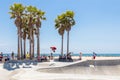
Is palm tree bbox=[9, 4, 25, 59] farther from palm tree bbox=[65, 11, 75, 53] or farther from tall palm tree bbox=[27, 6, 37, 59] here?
palm tree bbox=[65, 11, 75, 53]

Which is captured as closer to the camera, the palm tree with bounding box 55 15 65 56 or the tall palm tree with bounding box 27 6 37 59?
the tall palm tree with bounding box 27 6 37 59

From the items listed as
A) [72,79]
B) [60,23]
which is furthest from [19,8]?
[72,79]

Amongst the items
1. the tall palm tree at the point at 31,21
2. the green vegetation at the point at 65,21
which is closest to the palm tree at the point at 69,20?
the green vegetation at the point at 65,21

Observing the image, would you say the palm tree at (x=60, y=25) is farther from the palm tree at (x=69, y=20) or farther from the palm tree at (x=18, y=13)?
the palm tree at (x=18, y=13)

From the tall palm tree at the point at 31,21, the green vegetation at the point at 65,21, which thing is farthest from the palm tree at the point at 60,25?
the tall palm tree at the point at 31,21

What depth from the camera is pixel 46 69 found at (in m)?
31.6

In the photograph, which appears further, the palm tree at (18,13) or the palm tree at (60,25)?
the palm tree at (60,25)

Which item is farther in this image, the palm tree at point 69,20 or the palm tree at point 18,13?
the palm tree at point 69,20

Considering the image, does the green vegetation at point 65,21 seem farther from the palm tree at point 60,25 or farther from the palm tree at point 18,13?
the palm tree at point 18,13

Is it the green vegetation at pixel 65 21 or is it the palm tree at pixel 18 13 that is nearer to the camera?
the palm tree at pixel 18 13

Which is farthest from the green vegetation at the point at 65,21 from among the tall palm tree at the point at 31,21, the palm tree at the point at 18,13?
the palm tree at the point at 18,13

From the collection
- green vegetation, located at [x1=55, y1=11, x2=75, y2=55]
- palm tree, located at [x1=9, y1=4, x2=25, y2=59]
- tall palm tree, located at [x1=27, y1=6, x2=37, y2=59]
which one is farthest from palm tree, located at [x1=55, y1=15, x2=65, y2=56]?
palm tree, located at [x1=9, y1=4, x2=25, y2=59]

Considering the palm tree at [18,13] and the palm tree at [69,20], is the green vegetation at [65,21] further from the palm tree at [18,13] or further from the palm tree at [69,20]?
the palm tree at [18,13]

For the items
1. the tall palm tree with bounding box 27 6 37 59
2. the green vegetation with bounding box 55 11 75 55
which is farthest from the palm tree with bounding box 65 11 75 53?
the tall palm tree with bounding box 27 6 37 59
